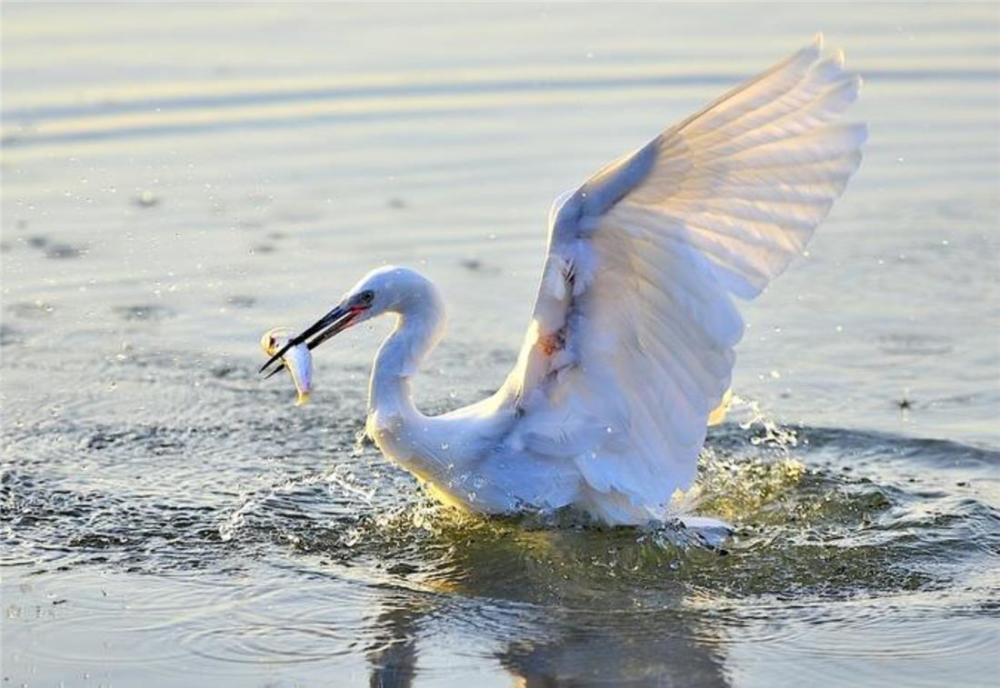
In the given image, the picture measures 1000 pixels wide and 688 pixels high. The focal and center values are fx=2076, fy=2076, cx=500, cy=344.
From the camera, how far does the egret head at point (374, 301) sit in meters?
7.31

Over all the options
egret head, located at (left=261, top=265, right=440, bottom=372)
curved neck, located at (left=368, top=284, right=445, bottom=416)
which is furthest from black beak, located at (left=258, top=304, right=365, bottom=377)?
curved neck, located at (left=368, top=284, right=445, bottom=416)

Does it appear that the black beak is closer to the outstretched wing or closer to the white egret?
the white egret

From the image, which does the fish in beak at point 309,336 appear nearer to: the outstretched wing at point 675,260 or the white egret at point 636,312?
the white egret at point 636,312

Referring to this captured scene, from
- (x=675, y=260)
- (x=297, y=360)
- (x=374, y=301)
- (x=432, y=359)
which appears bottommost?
(x=432, y=359)

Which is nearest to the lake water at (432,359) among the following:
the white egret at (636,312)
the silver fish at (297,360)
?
the white egret at (636,312)

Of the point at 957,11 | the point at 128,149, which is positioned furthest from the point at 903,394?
the point at 957,11

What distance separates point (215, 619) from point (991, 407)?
3.55 meters

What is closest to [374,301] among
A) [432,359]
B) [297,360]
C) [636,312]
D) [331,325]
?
[331,325]

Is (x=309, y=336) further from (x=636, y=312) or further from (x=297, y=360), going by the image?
(x=636, y=312)

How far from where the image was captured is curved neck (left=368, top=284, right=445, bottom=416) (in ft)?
24.2

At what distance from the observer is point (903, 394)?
8.62 metres

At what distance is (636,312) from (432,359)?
2560 millimetres

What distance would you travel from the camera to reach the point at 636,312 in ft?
22.4

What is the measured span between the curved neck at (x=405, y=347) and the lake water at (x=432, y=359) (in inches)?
19.1
